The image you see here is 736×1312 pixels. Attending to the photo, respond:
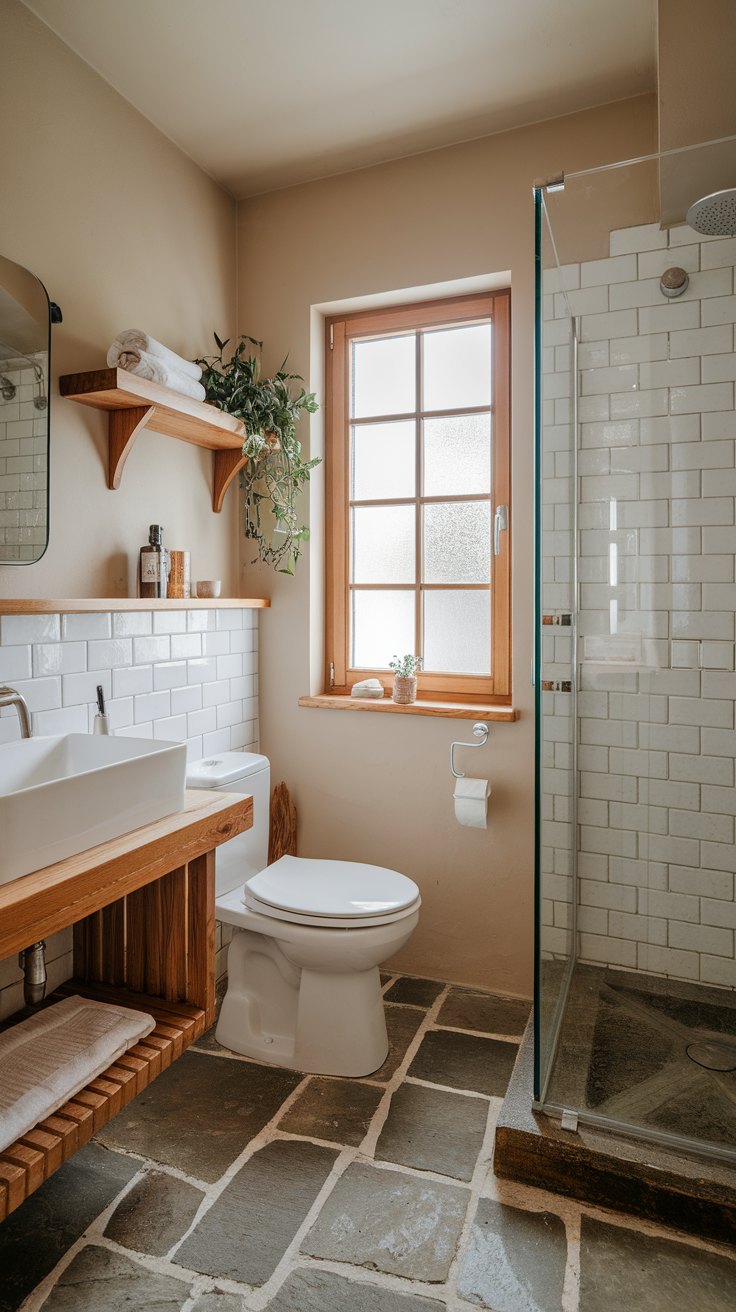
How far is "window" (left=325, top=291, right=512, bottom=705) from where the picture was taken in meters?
2.45

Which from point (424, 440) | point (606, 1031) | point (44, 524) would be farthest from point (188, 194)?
point (606, 1031)

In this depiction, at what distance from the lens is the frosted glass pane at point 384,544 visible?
2588 millimetres

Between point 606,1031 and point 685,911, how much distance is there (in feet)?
1.10

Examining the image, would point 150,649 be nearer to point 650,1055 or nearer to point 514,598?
point 514,598

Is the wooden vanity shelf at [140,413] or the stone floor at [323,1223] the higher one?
the wooden vanity shelf at [140,413]

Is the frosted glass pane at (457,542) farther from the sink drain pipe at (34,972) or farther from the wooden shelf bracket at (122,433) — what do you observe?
the sink drain pipe at (34,972)

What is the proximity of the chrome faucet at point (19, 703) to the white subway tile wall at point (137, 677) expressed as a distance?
87 millimetres

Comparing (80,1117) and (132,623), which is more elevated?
(132,623)

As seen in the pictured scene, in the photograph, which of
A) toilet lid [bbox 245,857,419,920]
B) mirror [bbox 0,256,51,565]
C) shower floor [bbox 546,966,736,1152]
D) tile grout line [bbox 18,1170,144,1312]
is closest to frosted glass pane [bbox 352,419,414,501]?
mirror [bbox 0,256,51,565]

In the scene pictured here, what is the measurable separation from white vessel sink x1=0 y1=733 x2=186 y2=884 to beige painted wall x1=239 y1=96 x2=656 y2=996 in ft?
3.35

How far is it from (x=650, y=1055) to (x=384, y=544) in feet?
5.67

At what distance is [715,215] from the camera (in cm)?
159

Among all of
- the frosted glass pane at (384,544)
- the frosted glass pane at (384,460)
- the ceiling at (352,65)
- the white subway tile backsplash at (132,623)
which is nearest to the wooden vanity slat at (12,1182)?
the white subway tile backsplash at (132,623)

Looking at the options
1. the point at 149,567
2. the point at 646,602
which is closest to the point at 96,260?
the point at 149,567
